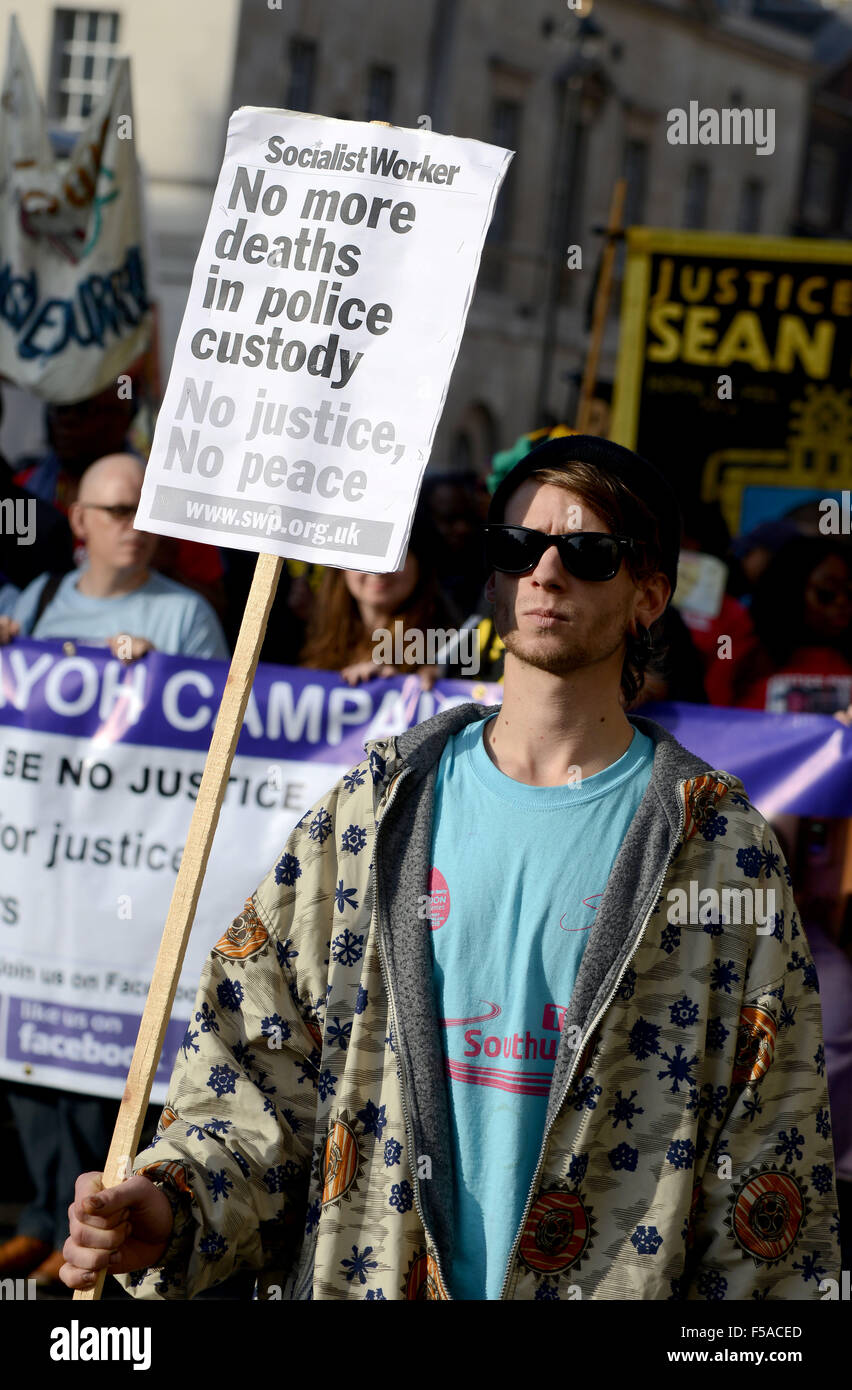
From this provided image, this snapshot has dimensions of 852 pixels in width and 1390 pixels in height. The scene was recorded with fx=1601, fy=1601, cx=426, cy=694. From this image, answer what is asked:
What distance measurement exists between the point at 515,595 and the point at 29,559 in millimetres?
3982

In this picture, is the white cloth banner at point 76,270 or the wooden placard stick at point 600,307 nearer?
the wooden placard stick at point 600,307

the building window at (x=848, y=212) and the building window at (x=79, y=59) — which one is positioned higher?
the building window at (x=848, y=212)

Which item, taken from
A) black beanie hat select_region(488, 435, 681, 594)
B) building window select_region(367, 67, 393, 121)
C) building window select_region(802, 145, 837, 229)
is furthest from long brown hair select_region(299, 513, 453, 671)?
building window select_region(802, 145, 837, 229)

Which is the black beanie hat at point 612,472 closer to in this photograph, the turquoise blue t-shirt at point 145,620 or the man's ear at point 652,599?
the man's ear at point 652,599

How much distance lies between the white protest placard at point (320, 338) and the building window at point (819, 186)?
38672mm

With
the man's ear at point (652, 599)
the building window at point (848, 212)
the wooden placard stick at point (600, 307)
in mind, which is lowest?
the man's ear at point (652, 599)

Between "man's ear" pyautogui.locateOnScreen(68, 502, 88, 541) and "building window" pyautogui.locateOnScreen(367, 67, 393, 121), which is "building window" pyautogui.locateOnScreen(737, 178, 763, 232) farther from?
"man's ear" pyautogui.locateOnScreen(68, 502, 88, 541)

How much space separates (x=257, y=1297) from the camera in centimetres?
229

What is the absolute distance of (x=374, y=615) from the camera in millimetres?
4816

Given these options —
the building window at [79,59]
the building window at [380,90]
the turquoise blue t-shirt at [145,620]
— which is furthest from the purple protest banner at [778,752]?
the building window at [380,90]

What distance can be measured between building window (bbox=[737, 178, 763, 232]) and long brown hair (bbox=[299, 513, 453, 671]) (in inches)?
1235

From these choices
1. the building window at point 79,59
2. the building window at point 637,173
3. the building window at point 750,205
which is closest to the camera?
the building window at point 79,59

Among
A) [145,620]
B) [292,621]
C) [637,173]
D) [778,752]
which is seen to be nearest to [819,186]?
[637,173]

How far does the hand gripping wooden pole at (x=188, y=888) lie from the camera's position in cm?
215
